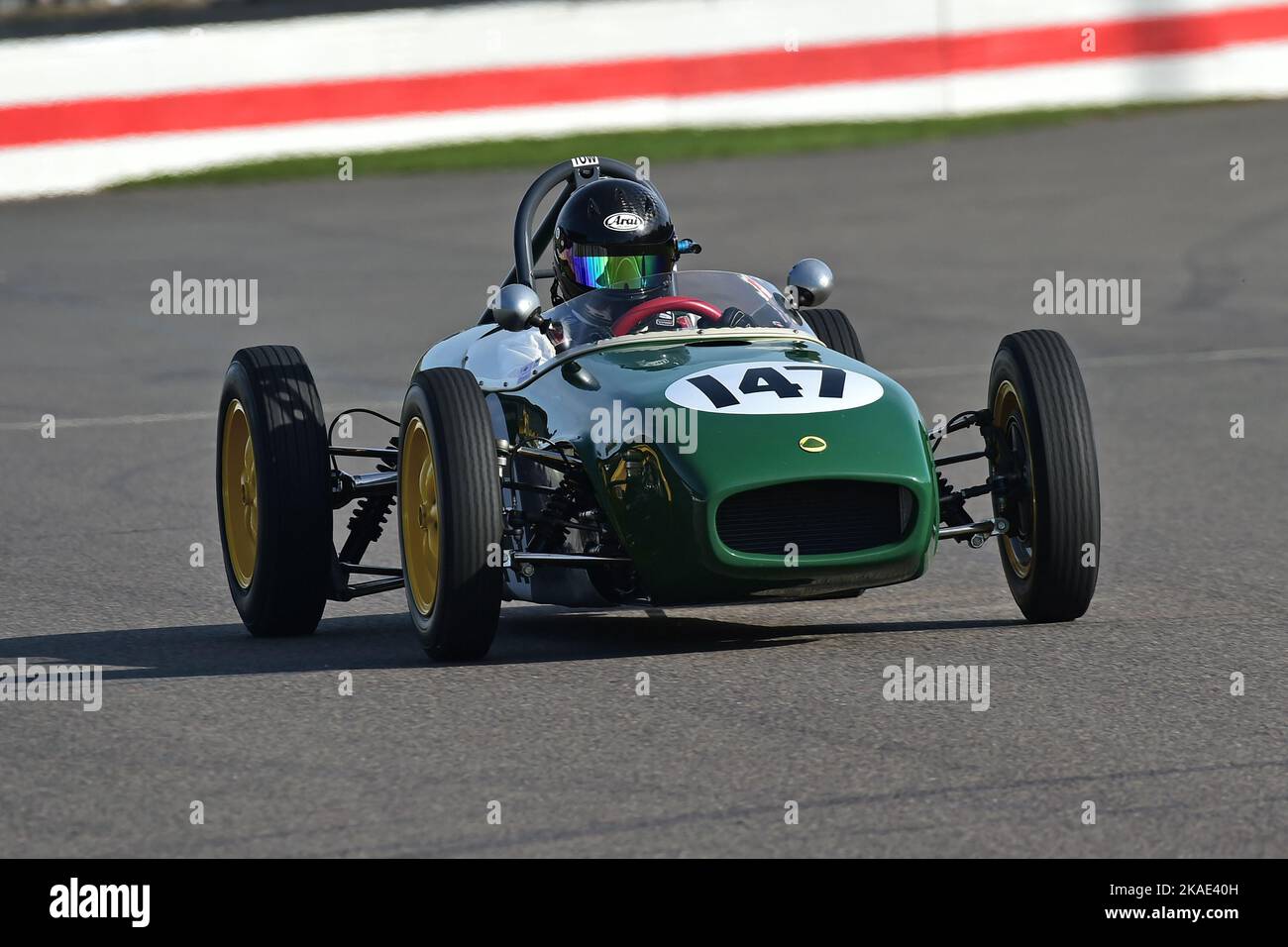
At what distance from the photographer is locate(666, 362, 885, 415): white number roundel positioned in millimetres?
7312

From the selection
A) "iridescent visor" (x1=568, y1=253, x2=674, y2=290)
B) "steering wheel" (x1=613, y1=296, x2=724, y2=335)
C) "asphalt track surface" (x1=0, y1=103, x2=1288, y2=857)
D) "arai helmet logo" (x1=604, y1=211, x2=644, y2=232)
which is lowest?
"asphalt track surface" (x1=0, y1=103, x2=1288, y2=857)

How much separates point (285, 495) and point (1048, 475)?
8.44 feet

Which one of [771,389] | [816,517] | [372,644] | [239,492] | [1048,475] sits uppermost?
[771,389]

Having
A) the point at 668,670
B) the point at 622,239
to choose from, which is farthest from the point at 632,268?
the point at 668,670

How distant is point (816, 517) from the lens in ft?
23.7

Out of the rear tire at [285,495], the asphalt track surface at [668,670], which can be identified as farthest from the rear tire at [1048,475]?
the rear tire at [285,495]

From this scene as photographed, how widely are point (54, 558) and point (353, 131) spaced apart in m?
15.3

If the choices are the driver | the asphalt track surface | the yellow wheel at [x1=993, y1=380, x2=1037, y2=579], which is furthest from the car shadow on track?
the driver

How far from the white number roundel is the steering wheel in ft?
2.53

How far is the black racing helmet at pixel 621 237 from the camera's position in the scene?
8594mm

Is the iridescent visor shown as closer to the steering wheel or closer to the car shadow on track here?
the steering wheel

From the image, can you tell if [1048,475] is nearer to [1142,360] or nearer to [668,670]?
[668,670]
